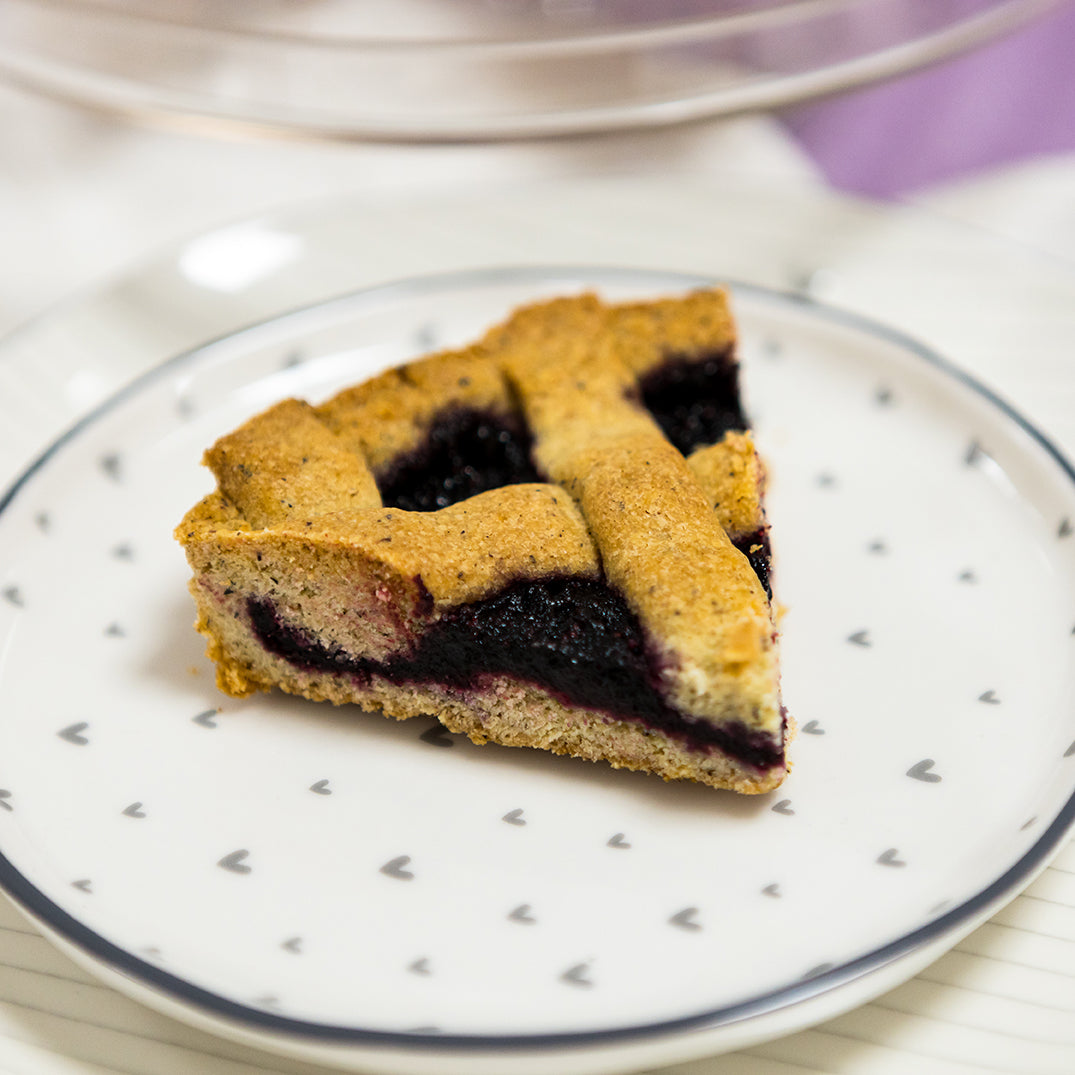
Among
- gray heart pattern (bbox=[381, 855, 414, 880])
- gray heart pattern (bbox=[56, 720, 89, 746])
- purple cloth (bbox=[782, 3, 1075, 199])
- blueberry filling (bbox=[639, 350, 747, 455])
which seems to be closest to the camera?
gray heart pattern (bbox=[381, 855, 414, 880])

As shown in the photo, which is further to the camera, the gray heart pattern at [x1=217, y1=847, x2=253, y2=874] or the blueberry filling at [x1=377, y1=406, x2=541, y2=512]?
the blueberry filling at [x1=377, y1=406, x2=541, y2=512]

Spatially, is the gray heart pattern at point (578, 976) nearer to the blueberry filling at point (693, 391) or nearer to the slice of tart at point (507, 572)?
the slice of tart at point (507, 572)

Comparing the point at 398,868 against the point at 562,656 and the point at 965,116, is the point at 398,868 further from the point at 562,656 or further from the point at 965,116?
the point at 965,116

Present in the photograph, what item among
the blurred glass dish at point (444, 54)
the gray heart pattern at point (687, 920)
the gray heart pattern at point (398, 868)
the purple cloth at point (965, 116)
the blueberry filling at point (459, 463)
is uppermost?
the purple cloth at point (965, 116)

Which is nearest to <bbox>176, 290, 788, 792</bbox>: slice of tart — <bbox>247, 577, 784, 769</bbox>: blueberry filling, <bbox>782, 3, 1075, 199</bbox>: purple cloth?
<bbox>247, 577, 784, 769</bbox>: blueberry filling

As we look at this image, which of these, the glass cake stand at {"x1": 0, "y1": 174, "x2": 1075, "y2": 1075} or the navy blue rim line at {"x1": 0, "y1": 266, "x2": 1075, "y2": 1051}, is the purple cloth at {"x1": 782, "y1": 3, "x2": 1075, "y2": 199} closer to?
the glass cake stand at {"x1": 0, "y1": 174, "x2": 1075, "y2": 1075}

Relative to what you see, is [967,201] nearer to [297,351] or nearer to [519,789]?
[297,351]

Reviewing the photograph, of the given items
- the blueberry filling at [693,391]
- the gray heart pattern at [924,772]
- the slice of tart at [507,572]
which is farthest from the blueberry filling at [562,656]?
the blueberry filling at [693,391]
